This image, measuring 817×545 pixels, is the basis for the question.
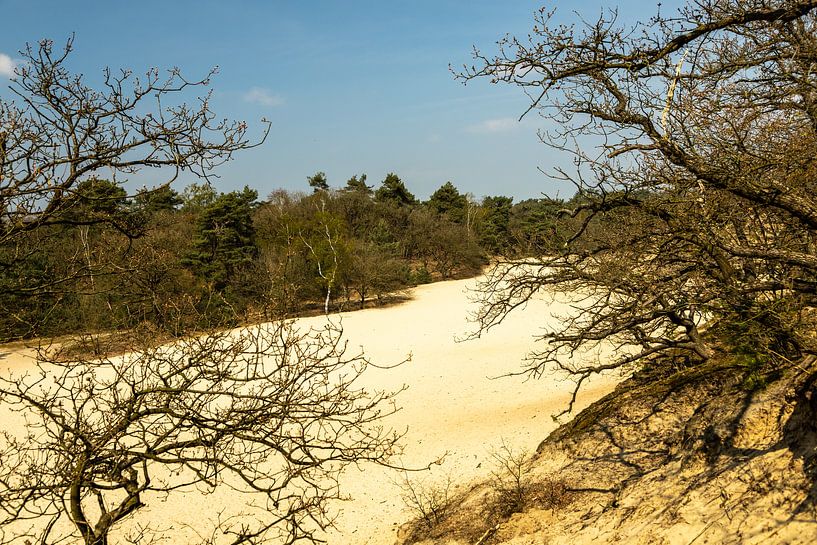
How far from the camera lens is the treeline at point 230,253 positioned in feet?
13.5

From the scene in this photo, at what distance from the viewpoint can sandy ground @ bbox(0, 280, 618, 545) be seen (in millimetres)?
9366

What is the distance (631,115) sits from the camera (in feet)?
13.9

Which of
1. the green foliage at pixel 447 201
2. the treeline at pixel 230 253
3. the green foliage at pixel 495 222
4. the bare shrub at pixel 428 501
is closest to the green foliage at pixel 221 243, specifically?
the treeline at pixel 230 253

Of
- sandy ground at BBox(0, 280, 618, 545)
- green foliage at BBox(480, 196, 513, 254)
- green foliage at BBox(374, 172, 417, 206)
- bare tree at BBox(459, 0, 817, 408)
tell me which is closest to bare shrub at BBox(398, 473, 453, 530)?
sandy ground at BBox(0, 280, 618, 545)

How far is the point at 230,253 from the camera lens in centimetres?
2914

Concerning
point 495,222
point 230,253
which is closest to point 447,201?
point 495,222

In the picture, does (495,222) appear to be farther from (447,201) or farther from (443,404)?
(443,404)

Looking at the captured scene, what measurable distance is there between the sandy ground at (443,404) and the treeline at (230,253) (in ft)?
5.53

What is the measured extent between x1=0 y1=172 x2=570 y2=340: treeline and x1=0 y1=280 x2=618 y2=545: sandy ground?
66.3 inches

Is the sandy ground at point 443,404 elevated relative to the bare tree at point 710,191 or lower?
lower

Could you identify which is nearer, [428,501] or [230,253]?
[428,501]

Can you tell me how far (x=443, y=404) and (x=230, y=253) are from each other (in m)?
18.2

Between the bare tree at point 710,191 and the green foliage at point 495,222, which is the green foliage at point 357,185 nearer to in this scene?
the green foliage at point 495,222

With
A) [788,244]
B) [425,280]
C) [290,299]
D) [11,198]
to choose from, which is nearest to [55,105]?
[11,198]
